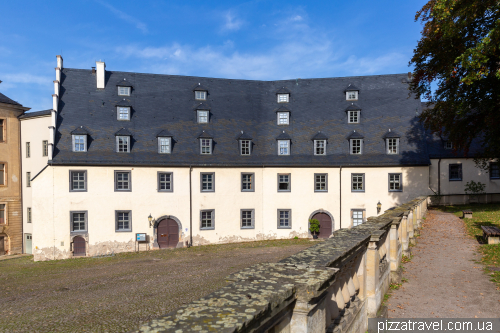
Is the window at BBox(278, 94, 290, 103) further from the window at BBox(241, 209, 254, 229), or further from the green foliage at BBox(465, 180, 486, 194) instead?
the green foliage at BBox(465, 180, 486, 194)

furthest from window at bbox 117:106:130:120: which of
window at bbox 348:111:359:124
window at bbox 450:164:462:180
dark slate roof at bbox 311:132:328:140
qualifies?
window at bbox 450:164:462:180

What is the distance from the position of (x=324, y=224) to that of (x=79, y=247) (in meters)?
19.4

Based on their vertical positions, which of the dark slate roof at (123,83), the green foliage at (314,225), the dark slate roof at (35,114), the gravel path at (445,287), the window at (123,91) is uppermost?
the dark slate roof at (123,83)

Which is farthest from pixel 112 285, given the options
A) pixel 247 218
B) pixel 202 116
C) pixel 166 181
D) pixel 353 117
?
pixel 353 117

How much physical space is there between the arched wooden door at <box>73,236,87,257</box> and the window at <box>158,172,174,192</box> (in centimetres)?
692

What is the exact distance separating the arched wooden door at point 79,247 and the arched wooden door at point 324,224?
60.2ft

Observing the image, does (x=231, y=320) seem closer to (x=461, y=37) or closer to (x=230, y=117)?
(x=461, y=37)

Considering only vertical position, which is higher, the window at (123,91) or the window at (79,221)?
the window at (123,91)

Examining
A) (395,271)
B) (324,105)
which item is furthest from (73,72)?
(395,271)

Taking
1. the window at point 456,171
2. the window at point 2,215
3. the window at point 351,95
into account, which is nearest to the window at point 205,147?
the window at point 351,95

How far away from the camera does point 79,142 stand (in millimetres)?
26781

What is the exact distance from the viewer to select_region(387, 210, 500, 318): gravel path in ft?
22.3

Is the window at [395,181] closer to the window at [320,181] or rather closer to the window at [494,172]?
the window at [320,181]

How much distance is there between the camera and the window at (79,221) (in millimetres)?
25922
